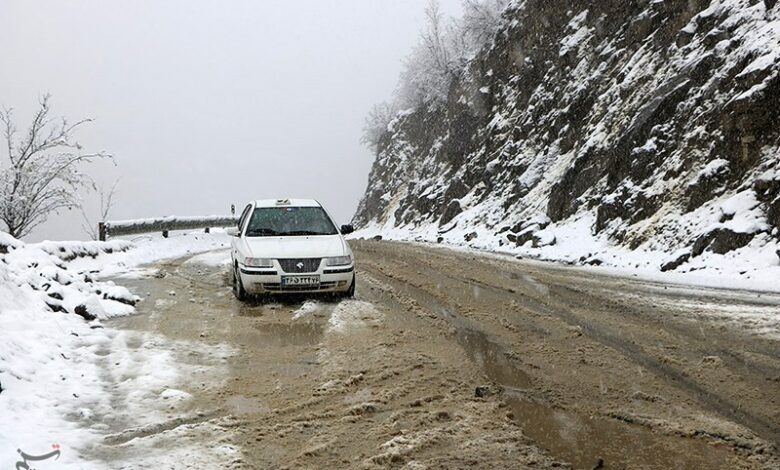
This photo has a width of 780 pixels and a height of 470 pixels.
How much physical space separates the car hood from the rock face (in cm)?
827

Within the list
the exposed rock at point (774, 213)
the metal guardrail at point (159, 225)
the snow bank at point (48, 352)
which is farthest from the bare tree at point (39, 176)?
the exposed rock at point (774, 213)

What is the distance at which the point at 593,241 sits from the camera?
17125 mm

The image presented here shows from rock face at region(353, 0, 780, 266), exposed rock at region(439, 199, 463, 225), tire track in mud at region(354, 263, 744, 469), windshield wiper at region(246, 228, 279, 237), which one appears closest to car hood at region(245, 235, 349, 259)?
windshield wiper at region(246, 228, 279, 237)

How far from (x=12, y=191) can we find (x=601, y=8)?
25.9 meters

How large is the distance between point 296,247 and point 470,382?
4.94m

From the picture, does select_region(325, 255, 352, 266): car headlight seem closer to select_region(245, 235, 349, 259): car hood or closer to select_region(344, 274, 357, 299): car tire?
select_region(245, 235, 349, 259): car hood

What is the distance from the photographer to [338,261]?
9203 mm

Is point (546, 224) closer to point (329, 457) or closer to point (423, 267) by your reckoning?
point (423, 267)

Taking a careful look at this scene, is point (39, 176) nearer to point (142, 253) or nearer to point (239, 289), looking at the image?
point (142, 253)

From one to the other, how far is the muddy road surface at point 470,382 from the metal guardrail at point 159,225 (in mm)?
11964

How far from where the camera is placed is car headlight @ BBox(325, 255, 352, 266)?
9.14 meters

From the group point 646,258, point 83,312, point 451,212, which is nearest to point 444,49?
point 451,212

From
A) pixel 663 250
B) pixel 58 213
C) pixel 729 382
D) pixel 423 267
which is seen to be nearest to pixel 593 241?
pixel 663 250

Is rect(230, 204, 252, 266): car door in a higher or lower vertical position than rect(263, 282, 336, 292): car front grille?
higher
